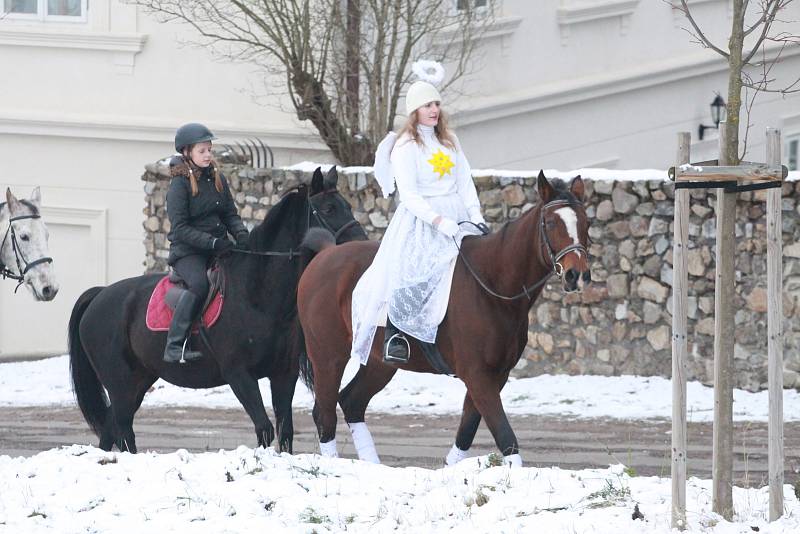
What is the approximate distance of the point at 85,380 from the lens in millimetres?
10648

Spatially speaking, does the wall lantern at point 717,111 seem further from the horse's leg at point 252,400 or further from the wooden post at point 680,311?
the wooden post at point 680,311

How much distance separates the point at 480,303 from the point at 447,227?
1.67 feet

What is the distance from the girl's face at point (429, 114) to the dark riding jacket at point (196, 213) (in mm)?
1575

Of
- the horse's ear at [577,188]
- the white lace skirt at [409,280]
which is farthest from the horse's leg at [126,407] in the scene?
the horse's ear at [577,188]

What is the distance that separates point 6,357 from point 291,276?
38.6 ft

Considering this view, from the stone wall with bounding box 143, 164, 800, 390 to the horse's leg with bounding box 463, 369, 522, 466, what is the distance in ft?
17.2

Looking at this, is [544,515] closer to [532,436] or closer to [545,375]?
[532,436]

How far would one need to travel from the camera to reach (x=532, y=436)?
11953 mm

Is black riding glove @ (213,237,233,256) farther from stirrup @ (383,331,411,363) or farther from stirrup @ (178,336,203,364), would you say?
stirrup @ (383,331,411,363)

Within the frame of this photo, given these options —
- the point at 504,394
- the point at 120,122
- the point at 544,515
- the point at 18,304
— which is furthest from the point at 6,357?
the point at 544,515

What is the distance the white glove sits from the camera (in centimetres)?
887

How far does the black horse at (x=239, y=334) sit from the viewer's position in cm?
955

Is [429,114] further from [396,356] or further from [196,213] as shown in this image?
[196,213]

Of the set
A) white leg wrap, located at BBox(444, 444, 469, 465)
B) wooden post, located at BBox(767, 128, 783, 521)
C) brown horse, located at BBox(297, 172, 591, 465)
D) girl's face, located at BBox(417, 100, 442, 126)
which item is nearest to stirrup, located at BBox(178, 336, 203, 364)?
brown horse, located at BBox(297, 172, 591, 465)
